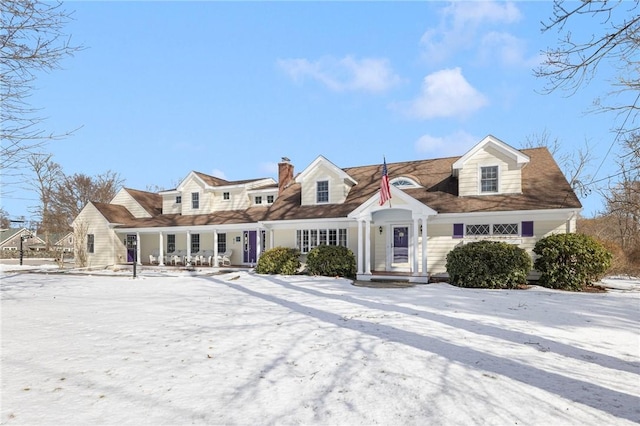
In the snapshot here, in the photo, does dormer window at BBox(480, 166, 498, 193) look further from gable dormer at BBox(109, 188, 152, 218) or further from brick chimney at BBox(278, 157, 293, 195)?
gable dormer at BBox(109, 188, 152, 218)

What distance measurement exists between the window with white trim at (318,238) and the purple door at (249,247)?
4986 mm

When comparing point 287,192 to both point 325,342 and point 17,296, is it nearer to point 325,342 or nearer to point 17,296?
point 17,296

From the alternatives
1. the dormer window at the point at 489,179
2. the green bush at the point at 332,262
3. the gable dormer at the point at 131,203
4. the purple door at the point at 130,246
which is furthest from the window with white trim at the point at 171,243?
the dormer window at the point at 489,179

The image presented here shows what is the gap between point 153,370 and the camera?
4.95 meters

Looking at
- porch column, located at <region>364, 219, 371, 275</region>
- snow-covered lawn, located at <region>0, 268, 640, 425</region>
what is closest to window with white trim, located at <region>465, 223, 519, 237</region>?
porch column, located at <region>364, 219, 371, 275</region>

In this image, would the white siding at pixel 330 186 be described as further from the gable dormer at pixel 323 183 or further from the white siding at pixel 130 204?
the white siding at pixel 130 204

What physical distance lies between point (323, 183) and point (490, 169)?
8.79 metres

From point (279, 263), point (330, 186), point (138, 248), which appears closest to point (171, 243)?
point (138, 248)

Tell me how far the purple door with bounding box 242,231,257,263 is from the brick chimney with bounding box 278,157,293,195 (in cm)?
364

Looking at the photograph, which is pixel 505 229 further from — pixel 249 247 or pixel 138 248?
pixel 138 248

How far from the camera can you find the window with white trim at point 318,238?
1936 cm

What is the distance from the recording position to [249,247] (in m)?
24.2

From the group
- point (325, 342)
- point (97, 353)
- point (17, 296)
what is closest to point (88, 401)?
point (97, 353)

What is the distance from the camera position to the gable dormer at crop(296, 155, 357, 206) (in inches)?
788
